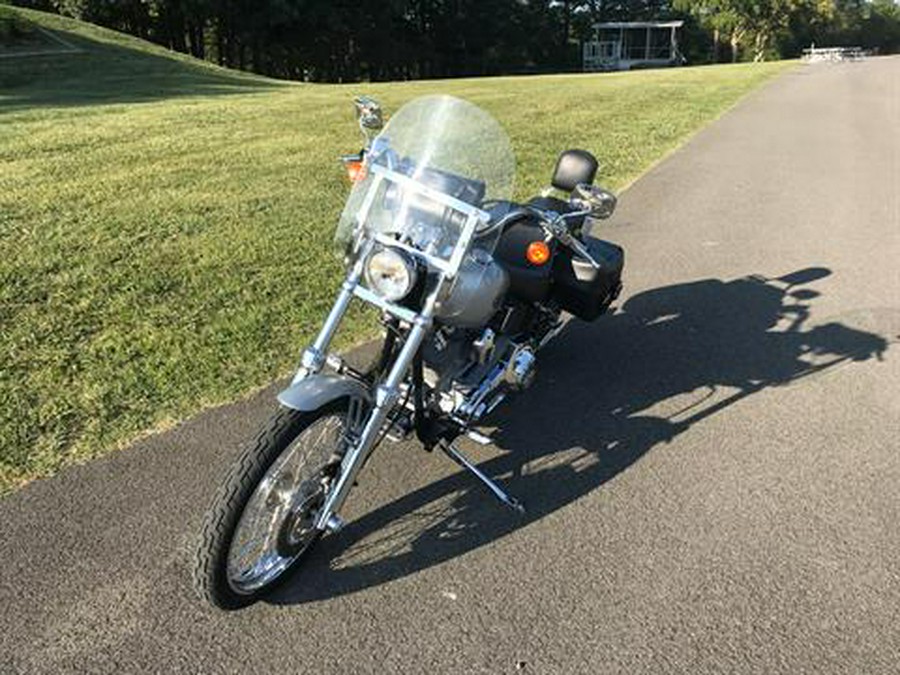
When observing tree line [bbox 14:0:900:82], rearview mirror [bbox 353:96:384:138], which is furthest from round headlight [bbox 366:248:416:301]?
tree line [bbox 14:0:900:82]

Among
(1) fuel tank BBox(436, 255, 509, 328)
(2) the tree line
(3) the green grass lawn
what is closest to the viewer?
(1) fuel tank BBox(436, 255, 509, 328)

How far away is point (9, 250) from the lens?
6.46 metres

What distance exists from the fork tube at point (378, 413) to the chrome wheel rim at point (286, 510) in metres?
0.05

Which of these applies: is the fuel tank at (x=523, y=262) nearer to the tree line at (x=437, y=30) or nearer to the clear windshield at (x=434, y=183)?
the clear windshield at (x=434, y=183)

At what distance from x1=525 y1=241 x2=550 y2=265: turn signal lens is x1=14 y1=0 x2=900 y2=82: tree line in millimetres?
38485

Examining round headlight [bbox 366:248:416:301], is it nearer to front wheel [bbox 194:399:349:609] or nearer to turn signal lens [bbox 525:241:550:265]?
front wheel [bbox 194:399:349:609]

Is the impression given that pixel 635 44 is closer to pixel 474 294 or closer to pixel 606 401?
pixel 606 401

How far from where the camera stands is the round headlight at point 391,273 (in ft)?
9.54

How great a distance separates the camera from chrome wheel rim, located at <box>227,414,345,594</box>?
289 centimetres

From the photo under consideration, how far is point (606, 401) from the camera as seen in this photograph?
4574 mm

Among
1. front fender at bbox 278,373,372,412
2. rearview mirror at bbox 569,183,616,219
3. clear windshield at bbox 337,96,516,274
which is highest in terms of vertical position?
clear windshield at bbox 337,96,516,274

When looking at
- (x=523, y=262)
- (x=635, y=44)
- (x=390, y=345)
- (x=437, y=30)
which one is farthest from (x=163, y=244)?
(x=635, y=44)

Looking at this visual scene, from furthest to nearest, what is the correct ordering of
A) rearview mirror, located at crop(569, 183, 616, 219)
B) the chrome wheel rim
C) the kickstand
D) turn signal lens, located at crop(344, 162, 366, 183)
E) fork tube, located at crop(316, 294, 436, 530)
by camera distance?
rearview mirror, located at crop(569, 183, 616, 219), the kickstand, turn signal lens, located at crop(344, 162, 366, 183), fork tube, located at crop(316, 294, 436, 530), the chrome wheel rim

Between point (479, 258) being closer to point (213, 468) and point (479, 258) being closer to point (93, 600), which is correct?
point (213, 468)
